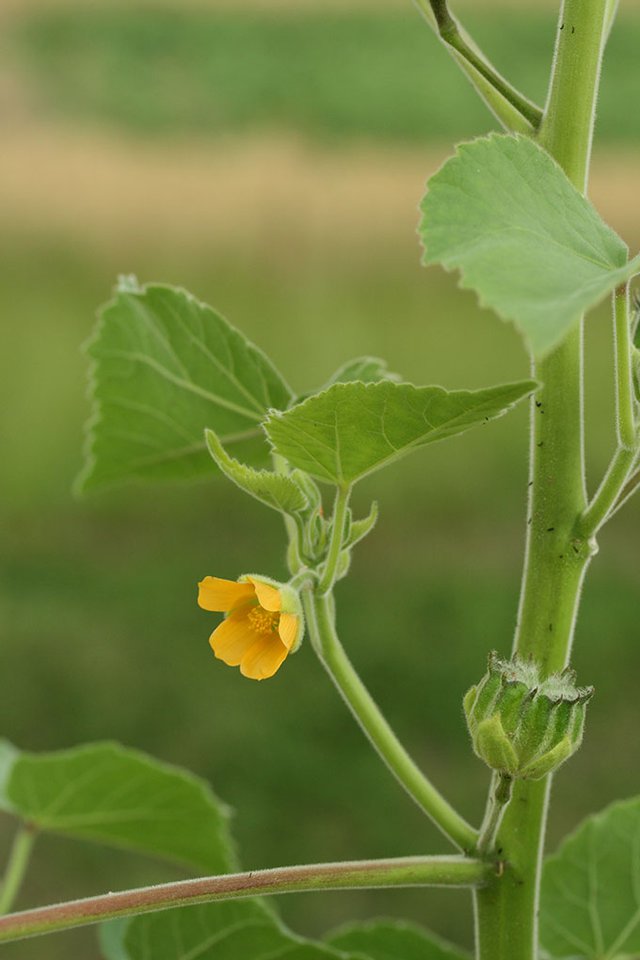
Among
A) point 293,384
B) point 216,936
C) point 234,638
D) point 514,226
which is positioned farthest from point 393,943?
point 293,384

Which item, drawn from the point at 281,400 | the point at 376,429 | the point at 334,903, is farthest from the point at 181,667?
the point at 376,429

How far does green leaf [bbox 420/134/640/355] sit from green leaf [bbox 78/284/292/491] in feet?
0.39

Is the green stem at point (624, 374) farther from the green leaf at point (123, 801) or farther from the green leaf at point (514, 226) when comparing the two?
the green leaf at point (123, 801)

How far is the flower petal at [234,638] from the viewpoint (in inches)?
12.7

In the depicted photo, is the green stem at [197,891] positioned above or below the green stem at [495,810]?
below

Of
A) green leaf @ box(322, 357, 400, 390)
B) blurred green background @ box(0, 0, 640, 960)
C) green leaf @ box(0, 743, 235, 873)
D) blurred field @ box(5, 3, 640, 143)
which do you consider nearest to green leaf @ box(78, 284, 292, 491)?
green leaf @ box(322, 357, 400, 390)

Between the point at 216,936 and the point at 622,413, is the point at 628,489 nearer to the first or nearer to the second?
the point at 622,413

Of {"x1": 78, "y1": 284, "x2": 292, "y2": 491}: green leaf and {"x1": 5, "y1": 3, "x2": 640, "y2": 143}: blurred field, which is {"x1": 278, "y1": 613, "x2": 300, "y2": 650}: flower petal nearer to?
{"x1": 78, "y1": 284, "x2": 292, "y2": 491}: green leaf

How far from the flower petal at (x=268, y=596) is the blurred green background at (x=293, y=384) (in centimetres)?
127

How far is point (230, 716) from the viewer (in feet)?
5.59

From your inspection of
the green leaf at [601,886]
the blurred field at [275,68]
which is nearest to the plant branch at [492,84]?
the green leaf at [601,886]

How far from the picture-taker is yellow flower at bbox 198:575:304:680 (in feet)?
0.98

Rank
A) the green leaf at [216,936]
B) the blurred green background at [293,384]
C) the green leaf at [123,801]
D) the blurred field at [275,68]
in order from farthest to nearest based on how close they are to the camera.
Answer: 1. the blurred field at [275,68]
2. the blurred green background at [293,384]
3. the green leaf at [123,801]
4. the green leaf at [216,936]

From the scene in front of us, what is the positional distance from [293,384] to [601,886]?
1.79 metres
